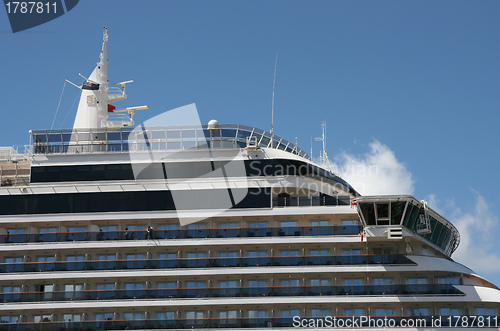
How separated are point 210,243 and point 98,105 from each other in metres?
14.7

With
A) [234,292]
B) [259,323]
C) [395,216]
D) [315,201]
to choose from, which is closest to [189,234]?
[234,292]

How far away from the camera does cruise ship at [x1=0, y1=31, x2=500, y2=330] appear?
140ft

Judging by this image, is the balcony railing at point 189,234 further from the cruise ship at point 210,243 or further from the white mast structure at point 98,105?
the white mast structure at point 98,105

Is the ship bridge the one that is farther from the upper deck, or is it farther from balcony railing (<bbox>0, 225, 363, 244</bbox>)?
the upper deck

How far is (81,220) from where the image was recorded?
151 feet

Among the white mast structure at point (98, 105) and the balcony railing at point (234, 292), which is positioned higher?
the white mast structure at point (98, 105)

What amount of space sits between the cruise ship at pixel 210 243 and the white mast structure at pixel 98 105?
167 inches

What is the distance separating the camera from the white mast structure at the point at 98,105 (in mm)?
53000

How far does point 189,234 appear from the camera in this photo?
45.1 metres

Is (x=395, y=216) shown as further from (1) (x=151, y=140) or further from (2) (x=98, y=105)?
(2) (x=98, y=105)

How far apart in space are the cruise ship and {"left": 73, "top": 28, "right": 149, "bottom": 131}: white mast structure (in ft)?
13.9

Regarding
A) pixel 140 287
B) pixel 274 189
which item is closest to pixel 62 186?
pixel 140 287

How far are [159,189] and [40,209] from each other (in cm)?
720

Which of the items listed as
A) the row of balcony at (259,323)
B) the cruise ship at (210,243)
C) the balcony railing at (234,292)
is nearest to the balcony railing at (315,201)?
the cruise ship at (210,243)
